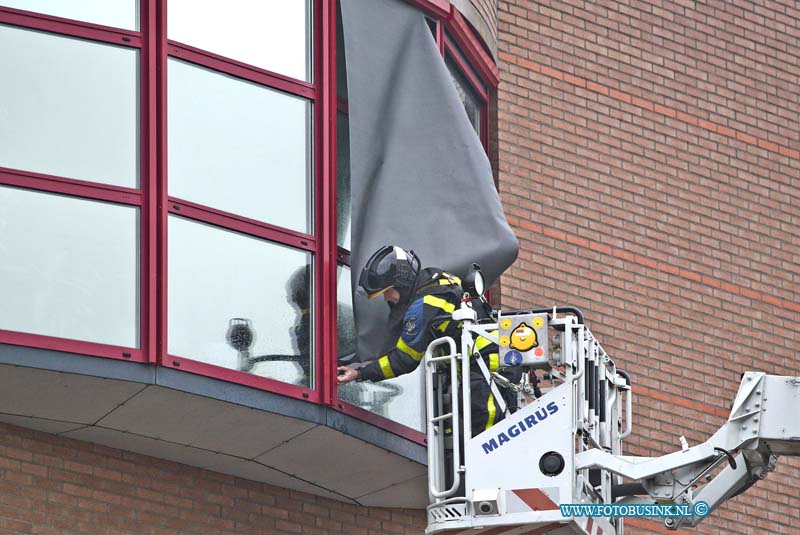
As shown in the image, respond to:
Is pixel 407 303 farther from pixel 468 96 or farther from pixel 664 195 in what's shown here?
pixel 664 195

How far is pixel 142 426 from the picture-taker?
38.5 feet

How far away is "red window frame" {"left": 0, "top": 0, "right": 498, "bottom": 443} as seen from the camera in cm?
1096

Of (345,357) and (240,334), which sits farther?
(345,357)

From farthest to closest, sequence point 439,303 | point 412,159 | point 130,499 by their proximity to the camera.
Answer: point 412,159 → point 130,499 → point 439,303

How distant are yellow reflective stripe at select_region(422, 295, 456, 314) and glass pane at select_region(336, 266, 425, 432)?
0.70 metres

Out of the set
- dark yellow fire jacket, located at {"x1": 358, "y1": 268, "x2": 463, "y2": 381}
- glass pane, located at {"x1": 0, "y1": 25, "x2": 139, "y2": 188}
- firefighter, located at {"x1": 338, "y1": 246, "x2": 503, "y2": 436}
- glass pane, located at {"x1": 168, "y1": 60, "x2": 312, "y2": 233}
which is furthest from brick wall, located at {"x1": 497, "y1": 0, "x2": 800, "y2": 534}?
glass pane, located at {"x1": 0, "y1": 25, "x2": 139, "y2": 188}

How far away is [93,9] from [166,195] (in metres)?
1.23

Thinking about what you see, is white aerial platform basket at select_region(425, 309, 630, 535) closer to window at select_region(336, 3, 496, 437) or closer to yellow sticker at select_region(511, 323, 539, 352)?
yellow sticker at select_region(511, 323, 539, 352)


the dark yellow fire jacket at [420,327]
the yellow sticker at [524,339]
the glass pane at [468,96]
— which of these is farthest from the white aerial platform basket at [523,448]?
the glass pane at [468,96]

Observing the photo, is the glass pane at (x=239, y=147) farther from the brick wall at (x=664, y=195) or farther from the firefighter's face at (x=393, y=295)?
the brick wall at (x=664, y=195)

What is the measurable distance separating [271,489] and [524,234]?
3.28 metres

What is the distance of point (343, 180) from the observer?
40.6ft

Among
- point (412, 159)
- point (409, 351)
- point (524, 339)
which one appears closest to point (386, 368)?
point (409, 351)

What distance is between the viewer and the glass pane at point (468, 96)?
559 inches
